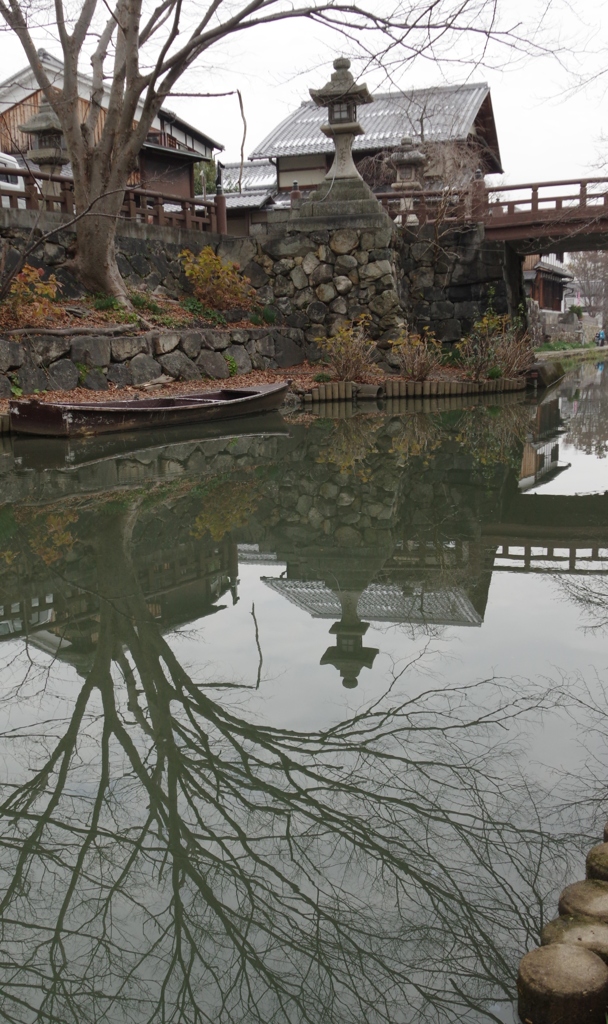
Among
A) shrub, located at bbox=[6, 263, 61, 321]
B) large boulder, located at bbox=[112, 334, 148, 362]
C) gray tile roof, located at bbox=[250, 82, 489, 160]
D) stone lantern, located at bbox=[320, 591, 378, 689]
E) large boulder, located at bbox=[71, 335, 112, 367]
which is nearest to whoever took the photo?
stone lantern, located at bbox=[320, 591, 378, 689]

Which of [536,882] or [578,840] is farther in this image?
[578,840]

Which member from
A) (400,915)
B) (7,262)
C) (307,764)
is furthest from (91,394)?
(400,915)

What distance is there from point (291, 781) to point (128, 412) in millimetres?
9968

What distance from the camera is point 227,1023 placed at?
94.0 inches

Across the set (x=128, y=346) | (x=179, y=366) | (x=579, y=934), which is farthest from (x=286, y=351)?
(x=579, y=934)

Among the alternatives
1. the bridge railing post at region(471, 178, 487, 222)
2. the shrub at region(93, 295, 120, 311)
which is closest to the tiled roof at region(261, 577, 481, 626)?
the shrub at region(93, 295, 120, 311)

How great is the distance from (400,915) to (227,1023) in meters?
0.64

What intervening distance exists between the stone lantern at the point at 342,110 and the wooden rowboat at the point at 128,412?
28.1 feet

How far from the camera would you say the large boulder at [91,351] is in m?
15.5

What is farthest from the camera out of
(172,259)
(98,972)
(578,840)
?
(172,259)

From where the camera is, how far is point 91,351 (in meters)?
15.7

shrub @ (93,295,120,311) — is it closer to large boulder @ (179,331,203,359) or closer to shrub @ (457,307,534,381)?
large boulder @ (179,331,203,359)

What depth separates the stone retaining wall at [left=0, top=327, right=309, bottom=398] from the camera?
14.6 meters

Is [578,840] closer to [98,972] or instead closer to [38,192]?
[98,972]
